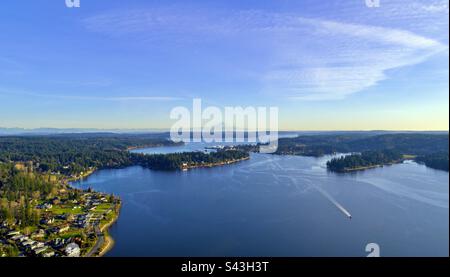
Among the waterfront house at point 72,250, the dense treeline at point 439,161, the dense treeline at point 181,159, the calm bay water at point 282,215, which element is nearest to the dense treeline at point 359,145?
the calm bay water at point 282,215

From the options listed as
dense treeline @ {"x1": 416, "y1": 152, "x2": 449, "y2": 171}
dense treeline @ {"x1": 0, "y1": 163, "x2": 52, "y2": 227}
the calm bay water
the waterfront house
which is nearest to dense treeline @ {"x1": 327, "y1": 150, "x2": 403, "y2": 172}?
the calm bay water

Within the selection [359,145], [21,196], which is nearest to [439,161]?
[21,196]

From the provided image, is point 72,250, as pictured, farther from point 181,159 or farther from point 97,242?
point 181,159

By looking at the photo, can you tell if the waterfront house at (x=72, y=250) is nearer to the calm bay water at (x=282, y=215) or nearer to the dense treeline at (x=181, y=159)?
the calm bay water at (x=282, y=215)

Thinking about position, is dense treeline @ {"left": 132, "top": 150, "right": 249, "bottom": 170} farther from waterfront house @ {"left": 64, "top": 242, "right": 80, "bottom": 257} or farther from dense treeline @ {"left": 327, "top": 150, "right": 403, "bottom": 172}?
waterfront house @ {"left": 64, "top": 242, "right": 80, "bottom": 257}

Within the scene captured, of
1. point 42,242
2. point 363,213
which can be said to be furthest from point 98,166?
point 363,213
